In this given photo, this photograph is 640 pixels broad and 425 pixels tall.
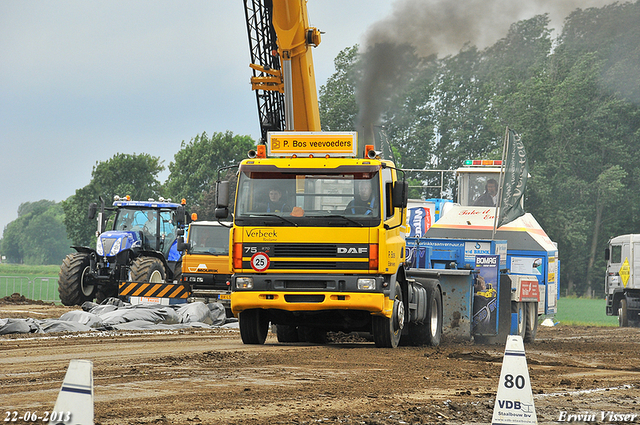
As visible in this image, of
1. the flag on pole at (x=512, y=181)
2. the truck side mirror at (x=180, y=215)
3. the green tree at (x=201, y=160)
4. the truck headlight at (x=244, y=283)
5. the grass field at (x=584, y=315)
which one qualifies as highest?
the green tree at (x=201, y=160)

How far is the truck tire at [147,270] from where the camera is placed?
21.9 m

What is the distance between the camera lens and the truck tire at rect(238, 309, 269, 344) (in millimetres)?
13297

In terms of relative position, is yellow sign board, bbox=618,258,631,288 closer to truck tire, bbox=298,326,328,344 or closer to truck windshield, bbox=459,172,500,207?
truck windshield, bbox=459,172,500,207

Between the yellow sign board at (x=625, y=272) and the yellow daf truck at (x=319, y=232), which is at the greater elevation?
the yellow daf truck at (x=319, y=232)

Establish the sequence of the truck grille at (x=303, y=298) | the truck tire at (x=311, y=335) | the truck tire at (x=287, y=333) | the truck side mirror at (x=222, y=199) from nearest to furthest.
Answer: the truck grille at (x=303, y=298)
the truck side mirror at (x=222, y=199)
the truck tire at (x=287, y=333)
the truck tire at (x=311, y=335)

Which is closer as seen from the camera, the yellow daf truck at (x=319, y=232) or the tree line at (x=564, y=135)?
the yellow daf truck at (x=319, y=232)

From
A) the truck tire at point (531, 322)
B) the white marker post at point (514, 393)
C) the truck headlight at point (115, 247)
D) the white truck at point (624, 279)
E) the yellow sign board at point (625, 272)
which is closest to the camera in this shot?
the white marker post at point (514, 393)

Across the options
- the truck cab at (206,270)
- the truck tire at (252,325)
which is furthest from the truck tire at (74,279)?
the truck tire at (252,325)

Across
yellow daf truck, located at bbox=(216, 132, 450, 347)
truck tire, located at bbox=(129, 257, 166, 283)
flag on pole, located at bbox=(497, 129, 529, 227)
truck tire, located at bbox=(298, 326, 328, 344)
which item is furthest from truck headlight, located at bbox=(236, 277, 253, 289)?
truck tire, located at bbox=(129, 257, 166, 283)

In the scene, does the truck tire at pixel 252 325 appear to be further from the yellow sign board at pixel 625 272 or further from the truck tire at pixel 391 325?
the yellow sign board at pixel 625 272

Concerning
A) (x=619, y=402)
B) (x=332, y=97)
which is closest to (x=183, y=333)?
(x=619, y=402)

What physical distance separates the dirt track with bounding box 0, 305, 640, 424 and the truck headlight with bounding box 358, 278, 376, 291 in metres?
0.92

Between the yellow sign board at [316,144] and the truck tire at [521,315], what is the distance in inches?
247

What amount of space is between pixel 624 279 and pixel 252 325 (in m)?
18.4
